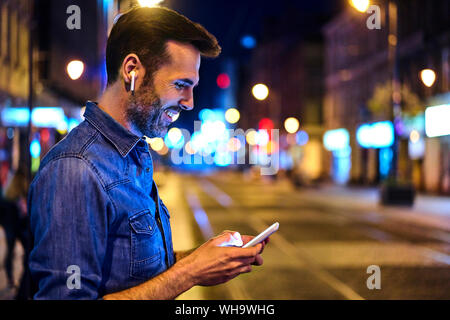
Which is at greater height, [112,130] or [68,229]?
[112,130]

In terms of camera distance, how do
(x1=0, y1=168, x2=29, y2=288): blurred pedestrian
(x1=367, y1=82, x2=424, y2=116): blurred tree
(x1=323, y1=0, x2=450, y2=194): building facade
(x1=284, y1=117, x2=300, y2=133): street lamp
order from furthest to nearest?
(x1=284, y1=117, x2=300, y2=133): street lamp
(x1=367, y1=82, x2=424, y2=116): blurred tree
(x1=323, y1=0, x2=450, y2=194): building facade
(x1=0, y1=168, x2=29, y2=288): blurred pedestrian

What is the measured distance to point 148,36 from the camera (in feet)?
5.71

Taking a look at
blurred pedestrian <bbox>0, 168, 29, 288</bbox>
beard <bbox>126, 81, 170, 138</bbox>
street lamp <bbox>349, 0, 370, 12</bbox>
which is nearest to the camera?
beard <bbox>126, 81, 170, 138</bbox>

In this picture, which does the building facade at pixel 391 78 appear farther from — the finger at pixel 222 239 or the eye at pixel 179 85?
the finger at pixel 222 239

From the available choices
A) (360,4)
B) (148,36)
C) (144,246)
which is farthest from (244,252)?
(360,4)

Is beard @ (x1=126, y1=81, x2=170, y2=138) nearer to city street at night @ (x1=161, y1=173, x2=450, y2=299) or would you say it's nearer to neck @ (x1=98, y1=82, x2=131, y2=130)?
neck @ (x1=98, y1=82, x2=131, y2=130)

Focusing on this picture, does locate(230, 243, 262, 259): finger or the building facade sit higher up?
the building facade

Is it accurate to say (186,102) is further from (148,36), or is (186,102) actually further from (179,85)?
(148,36)

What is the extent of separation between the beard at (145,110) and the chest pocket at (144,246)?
280 millimetres

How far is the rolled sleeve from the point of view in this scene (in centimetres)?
145

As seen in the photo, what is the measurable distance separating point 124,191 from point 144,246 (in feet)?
0.59

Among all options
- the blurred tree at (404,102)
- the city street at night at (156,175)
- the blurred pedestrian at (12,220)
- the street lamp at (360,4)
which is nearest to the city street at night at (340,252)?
the city street at night at (156,175)

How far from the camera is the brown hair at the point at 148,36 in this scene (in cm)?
174

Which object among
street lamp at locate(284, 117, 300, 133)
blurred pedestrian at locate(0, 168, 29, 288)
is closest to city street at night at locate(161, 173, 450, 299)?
blurred pedestrian at locate(0, 168, 29, 288)
